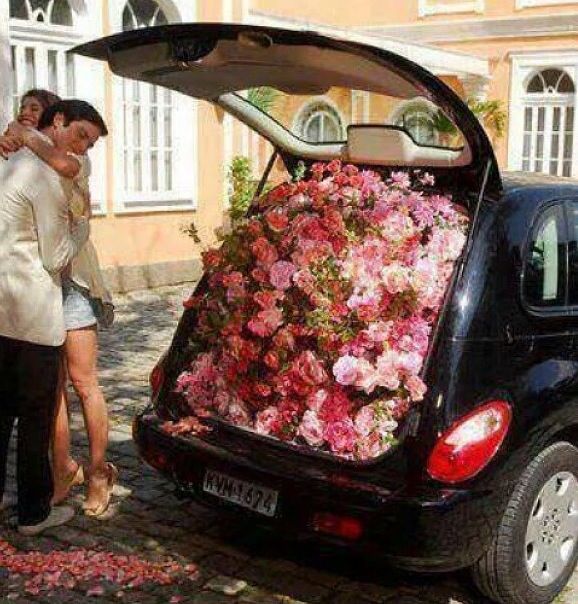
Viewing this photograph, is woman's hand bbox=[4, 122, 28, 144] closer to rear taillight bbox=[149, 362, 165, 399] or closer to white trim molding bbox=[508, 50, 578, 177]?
rear taillight bbox=[149, 362, 165, 399]

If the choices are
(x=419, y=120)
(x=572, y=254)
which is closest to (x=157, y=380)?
(x=572, y=254)

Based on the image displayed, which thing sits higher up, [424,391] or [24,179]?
[24,179]

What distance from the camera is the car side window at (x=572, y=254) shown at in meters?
4.03

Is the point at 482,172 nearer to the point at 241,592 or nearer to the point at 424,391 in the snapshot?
the point at 424,391

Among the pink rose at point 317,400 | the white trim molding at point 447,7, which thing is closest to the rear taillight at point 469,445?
the pink rose at point 317,400

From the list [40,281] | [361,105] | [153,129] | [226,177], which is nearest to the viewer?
[40,281]

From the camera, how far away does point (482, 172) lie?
3789mm

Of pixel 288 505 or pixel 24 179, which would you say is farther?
pixel 24 179

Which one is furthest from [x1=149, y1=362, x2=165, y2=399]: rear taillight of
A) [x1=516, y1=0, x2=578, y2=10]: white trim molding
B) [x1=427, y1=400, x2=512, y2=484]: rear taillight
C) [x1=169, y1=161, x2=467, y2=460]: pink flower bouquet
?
[x1=516, y1=0, x2=578, y2=10]: white trim molding

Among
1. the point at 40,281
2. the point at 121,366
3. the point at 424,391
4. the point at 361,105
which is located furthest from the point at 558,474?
the point at 361,105

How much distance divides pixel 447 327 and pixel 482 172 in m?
0.69

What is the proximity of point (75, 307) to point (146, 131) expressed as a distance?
8495mm

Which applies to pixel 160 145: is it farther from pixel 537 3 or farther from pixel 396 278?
pixel 396 278

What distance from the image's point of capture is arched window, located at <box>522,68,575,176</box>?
60.0ft
